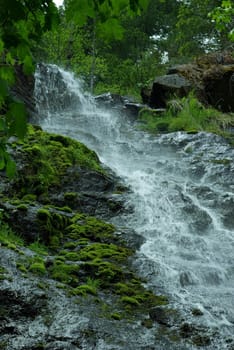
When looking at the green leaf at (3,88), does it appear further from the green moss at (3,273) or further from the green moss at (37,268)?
the green moss at (37,268)

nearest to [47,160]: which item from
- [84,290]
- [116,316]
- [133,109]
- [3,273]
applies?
[84,290]

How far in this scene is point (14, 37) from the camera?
185 cm

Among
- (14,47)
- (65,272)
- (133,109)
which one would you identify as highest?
(14,47)

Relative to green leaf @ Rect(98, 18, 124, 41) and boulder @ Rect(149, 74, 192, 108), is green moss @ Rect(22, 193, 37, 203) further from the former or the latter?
boulder @ Rect(149, 74, 192, 108)

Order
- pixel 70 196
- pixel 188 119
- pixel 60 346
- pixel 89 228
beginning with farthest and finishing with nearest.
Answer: pixel 188 119 < pixel 70 196 < pixel 89 228 < pixel 60 346

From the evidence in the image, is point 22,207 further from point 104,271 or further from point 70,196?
point 104,271

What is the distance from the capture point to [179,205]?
28.8ft

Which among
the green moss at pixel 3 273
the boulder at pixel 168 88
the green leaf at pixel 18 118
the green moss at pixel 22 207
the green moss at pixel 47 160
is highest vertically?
the green leaf at pixel 18 118

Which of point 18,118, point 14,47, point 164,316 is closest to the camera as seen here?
point 18,118

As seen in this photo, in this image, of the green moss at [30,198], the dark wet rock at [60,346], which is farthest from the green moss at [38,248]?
the dark wet rock at [60,346]

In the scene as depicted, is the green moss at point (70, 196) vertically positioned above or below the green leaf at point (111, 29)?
below

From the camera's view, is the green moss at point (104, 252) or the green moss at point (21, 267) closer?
the green moss at point (21, 267)

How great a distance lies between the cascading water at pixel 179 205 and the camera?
5825 millimetres

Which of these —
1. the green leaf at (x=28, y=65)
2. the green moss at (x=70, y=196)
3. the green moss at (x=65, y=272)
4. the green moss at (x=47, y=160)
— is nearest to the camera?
the green leaf at (x=28, y=65)
